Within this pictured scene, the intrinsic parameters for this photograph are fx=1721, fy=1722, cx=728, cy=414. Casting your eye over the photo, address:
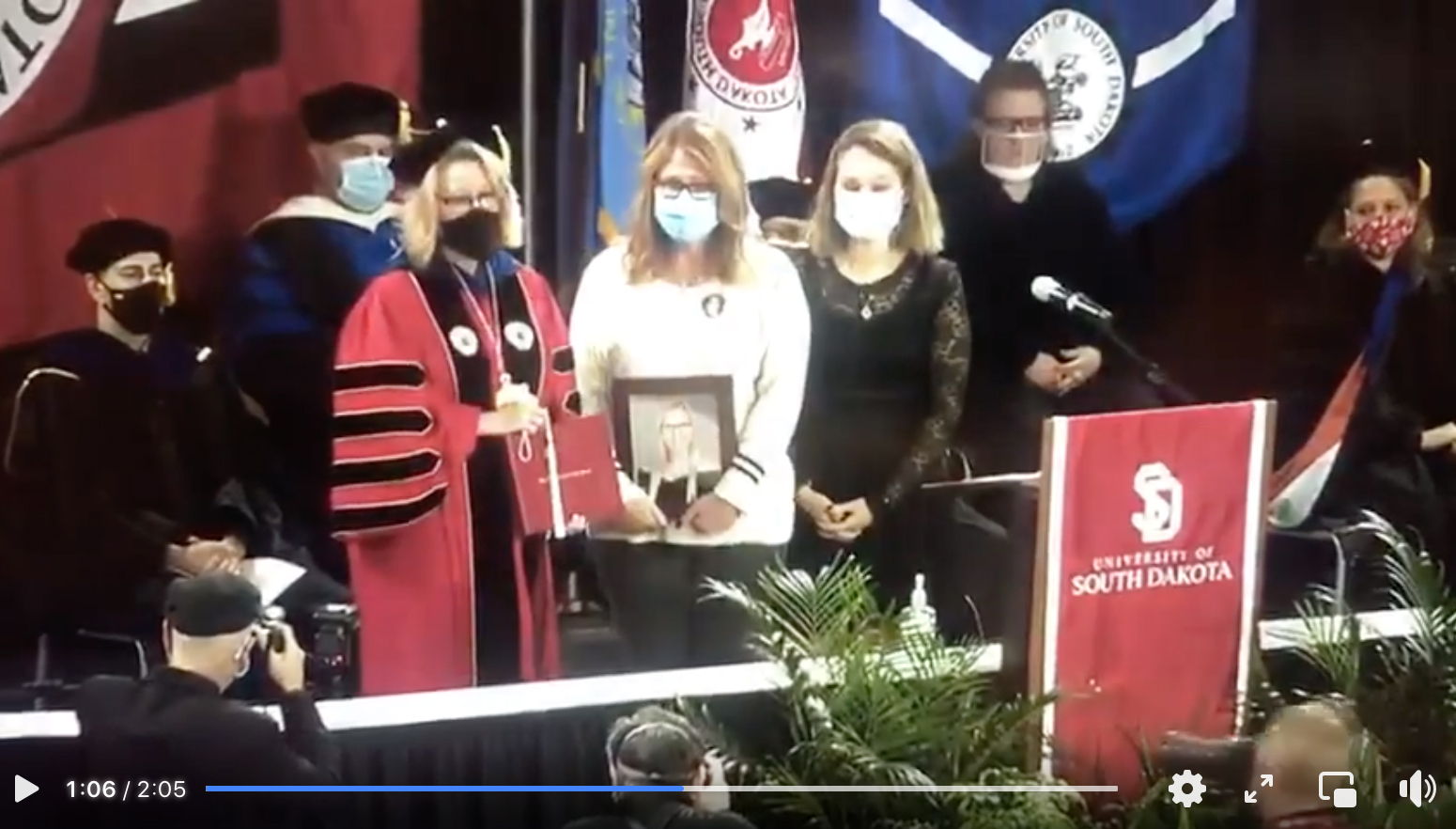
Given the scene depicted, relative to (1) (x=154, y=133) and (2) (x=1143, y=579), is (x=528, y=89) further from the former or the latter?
(2) (x=1143, y=579)

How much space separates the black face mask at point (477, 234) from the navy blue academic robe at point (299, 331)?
4.8 inches

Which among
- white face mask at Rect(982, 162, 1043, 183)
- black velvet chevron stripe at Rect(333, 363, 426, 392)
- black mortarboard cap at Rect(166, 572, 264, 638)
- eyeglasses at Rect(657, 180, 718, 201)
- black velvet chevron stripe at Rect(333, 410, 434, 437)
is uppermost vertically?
white face mask at Rect(982, 162, 1043, 183)

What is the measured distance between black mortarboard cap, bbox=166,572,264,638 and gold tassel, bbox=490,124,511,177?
731 mm

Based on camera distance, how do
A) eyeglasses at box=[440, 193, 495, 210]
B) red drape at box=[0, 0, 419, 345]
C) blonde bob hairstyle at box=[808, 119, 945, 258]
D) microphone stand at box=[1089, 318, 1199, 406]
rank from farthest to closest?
microphone stand at box=[1089, 318, 1199, 406], blonde bob hairstyle at box=[808, 119, 945, 258], eyeglasses at box=[440, 193, 495, 210], red drape at box=[0, 0, 419, 345]

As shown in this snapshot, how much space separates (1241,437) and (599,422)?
1072 millimetres

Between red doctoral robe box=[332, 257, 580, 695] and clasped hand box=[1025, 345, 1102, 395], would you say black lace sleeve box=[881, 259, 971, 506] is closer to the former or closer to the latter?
clasped hand box=[1025, 345, 1102, 395]

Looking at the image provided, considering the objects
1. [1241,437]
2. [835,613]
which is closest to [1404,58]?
[1241,437]

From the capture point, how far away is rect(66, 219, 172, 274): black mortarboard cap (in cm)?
248

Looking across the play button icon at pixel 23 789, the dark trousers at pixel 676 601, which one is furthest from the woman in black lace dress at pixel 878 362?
the play button icon at pixel 23 789

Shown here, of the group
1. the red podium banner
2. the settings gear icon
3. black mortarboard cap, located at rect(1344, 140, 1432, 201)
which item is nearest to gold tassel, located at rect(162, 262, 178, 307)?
the red podium banner

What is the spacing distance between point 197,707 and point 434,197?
830mm

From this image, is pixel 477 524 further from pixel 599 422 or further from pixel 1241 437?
pixel 1241 437

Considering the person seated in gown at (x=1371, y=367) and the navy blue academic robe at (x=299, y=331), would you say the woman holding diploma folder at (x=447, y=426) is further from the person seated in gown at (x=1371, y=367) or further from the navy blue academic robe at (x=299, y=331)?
the person seated in gown at (x=1371, y=367)

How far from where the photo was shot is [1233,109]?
9.26 feet
